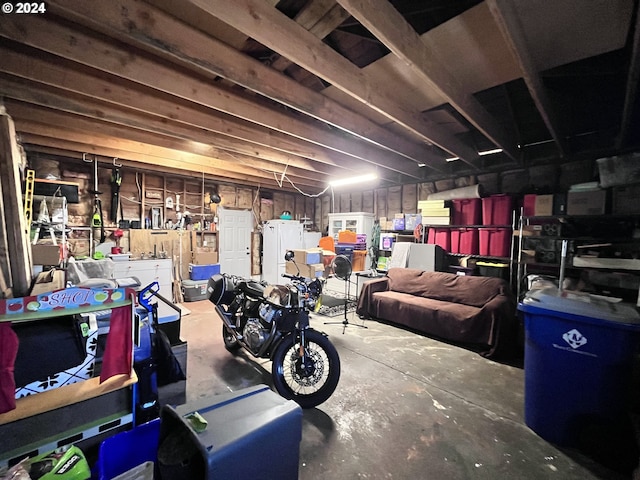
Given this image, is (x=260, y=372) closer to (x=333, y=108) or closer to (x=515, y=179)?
(x=333, y=108)

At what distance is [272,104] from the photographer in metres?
2.91

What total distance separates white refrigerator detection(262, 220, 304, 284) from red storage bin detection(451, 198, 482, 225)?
12.8ft

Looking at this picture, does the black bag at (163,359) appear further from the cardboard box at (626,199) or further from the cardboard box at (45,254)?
the cardboard box at (626,199)

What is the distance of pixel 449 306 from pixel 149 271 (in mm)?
5244

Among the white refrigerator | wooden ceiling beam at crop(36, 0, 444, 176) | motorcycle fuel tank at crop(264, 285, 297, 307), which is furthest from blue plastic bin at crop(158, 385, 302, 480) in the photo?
the white refrigerator

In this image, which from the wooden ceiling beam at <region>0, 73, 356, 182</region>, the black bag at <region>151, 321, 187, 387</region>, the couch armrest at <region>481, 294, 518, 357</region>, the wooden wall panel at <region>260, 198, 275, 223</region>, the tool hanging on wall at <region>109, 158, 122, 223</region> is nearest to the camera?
the black bag at <region>151, 321, 187, 387</region>

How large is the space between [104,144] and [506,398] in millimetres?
5655

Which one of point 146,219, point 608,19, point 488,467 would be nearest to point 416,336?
point 488,467

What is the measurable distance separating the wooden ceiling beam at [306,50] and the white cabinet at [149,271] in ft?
14.1

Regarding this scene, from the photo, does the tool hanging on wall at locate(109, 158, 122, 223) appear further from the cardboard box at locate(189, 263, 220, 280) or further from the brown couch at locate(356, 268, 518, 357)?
the brown couch at locate(356, 268, 518, 357)

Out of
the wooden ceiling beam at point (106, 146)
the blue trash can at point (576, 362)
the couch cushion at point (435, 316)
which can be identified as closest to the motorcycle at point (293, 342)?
the blue trash can at point (576, 362)

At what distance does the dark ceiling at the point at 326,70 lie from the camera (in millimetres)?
1608

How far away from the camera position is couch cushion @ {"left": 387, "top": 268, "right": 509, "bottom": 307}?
145 inches

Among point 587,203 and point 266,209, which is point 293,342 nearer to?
point 587,203
